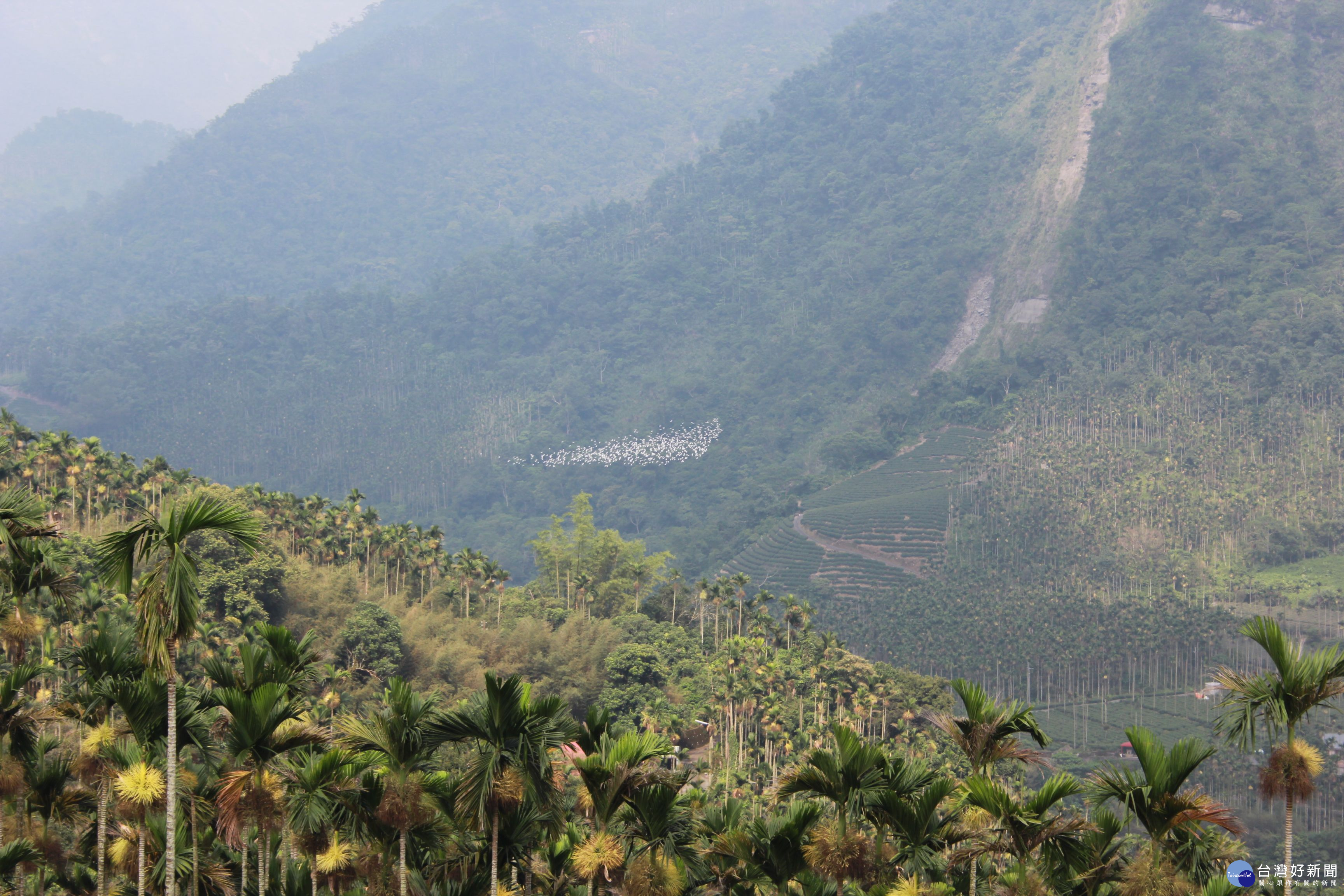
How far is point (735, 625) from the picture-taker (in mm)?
98125

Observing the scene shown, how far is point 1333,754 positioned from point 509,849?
304ft

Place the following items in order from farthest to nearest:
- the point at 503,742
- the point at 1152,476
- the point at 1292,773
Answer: the point at 1152,476 → the point at 503,742 → the point at 1292,773

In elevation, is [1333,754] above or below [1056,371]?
below

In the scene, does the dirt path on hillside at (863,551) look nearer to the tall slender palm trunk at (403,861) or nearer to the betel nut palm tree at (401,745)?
the tall slender palm trunk at (403,861)

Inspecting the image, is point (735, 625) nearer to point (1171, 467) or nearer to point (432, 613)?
point (432, 613)

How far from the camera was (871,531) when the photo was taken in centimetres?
15650

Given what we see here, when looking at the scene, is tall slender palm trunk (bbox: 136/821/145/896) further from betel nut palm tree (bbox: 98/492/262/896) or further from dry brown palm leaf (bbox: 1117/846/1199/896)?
dry brown palm leaf (bbox: 1117/846/1199/896)

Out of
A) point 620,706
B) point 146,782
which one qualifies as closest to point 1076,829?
point 146,782

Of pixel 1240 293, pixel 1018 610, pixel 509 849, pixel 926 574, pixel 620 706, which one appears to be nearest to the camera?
pixel 509 849

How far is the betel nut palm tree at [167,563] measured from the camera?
1684 cm

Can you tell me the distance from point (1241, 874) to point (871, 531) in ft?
448

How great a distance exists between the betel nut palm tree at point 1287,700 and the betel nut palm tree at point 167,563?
14.0 meters

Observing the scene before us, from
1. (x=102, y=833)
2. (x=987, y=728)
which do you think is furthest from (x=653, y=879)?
(x=102, y=833)

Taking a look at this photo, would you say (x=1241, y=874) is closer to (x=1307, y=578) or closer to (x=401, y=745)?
(x=401, y=745)
